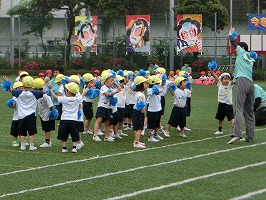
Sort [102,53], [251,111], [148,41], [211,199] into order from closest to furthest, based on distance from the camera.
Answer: [211,199]
[251,111]
[148,41]
[102,53]

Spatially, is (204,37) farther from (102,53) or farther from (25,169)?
(25,169)

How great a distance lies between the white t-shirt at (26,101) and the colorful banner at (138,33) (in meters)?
28.6

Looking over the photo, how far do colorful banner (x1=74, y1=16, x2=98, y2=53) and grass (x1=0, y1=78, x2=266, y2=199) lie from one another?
92.8ft

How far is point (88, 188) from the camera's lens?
10359 millimetres

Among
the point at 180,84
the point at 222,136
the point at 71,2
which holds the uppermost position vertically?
the point at 71,2

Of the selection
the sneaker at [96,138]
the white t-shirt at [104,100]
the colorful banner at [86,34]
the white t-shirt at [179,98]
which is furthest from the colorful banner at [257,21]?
the sneaker at [96,138]

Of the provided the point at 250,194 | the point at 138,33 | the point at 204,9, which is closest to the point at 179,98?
the point at 250,194

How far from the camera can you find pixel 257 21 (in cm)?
4297

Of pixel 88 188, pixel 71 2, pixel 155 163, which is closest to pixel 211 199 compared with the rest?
pixel 88 188

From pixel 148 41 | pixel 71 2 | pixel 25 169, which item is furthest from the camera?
pixel 71 2

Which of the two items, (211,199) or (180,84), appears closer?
(211,199)

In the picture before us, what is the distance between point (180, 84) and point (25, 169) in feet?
19.4

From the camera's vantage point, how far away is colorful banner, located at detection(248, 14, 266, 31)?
140ft

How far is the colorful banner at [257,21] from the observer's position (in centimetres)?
4281
